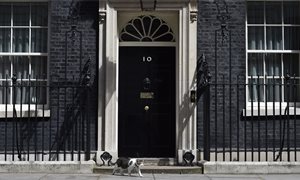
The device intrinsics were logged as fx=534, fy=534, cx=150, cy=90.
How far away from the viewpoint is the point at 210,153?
10.9m

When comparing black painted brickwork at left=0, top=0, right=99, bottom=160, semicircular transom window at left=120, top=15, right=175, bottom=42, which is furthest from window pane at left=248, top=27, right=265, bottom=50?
black painted brickwork at left=0, top=0, right=99, bottom=160

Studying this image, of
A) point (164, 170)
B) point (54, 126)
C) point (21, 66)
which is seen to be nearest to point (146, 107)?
point (164, 170)

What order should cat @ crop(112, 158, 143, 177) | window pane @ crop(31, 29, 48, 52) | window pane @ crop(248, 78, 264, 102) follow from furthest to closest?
window pane @ crop(31, 29, 48, 52)
window pane @ crop(248, 78, 264, 102)
cat @ crop(112, 158, 143, 177)

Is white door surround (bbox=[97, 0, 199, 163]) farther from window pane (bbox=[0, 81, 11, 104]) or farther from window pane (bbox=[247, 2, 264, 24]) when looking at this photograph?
window pane (bbox=[0, 81, 11, 104])

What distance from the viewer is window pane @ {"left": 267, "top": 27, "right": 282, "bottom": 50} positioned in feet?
37.9

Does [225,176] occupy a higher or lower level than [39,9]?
lower

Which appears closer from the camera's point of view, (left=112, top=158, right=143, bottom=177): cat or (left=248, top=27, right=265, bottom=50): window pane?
(left=112, top=158, right=143, bottom=177): cat

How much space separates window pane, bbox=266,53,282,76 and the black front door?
2.08 meters

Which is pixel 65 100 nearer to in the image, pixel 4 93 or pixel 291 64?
pixel 4 93

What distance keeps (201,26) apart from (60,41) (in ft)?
9.75

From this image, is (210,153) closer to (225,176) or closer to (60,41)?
(225,176)

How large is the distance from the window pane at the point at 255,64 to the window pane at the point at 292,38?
25.2 inches

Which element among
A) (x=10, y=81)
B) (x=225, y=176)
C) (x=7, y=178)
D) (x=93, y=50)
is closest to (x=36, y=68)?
(x=10, y=81)

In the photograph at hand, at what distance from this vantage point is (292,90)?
36.7ft
